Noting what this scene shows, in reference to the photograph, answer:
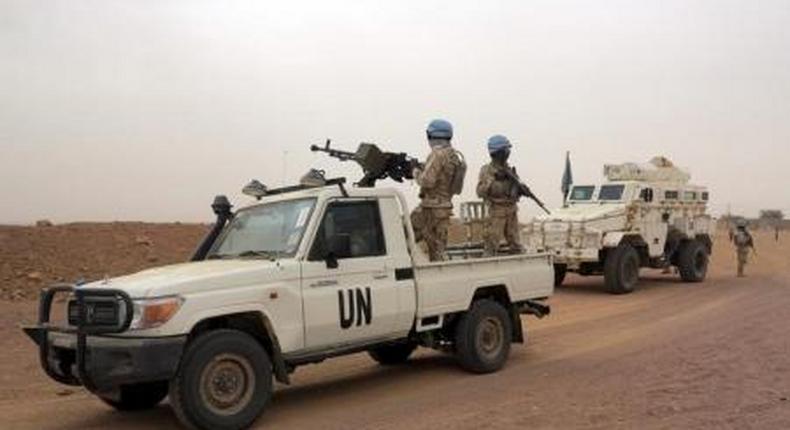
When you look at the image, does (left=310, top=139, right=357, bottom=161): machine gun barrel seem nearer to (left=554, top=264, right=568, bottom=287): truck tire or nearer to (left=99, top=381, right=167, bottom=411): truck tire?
(left=99, top=381, right=167, bottom=411): truck tire

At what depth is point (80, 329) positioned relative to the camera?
7430 millimetres

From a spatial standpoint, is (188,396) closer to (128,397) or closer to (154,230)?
(128,397)

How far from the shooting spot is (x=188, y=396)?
7355mm

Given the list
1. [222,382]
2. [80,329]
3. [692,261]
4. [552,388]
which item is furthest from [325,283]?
[692,261]

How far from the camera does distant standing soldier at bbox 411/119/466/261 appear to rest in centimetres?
1030

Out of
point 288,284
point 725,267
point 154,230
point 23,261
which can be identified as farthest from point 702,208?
point 288,284

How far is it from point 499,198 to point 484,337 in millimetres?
2490

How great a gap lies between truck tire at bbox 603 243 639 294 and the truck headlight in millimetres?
13310

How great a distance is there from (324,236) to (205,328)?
4.80ft

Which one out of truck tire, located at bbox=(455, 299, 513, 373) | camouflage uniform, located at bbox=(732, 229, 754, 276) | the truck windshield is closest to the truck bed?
truck tire, located at bbox=(455, 299, 513, 373)

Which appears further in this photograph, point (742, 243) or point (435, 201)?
point (742, 243)

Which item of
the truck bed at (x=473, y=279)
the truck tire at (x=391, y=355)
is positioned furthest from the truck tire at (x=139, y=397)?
the truck tire at (x=391, y=355)

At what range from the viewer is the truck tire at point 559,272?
66.4ft

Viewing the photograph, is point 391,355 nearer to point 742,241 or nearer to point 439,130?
point 439,130
